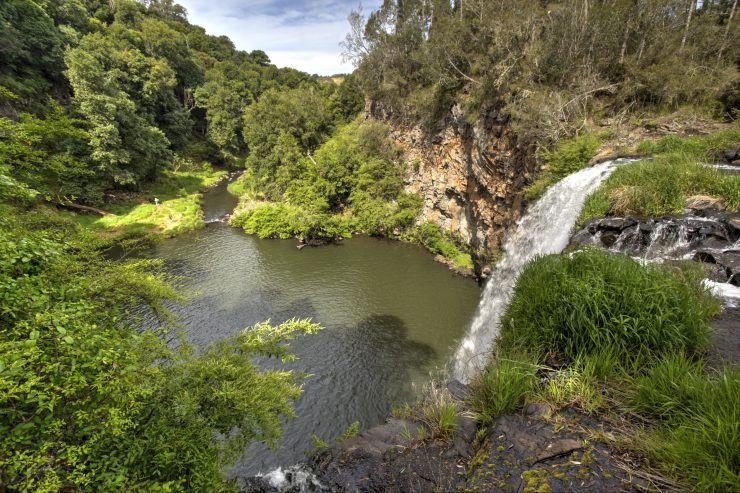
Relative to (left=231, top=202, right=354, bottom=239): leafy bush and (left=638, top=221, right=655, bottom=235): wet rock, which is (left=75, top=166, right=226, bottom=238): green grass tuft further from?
(left=638, top=221, right=655, bottom=235): wet rock

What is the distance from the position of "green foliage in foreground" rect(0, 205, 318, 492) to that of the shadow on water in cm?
493

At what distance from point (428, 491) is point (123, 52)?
5648cm

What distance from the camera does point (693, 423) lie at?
344 cm

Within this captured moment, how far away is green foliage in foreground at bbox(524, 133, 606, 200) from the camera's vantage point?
628 inches

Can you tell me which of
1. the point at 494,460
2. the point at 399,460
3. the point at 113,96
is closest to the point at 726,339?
the point at 494,460

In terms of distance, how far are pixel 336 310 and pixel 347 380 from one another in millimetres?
5764

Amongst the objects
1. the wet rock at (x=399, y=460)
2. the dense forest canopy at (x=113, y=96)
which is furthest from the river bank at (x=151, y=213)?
the wet rock at (x=399, y=460)

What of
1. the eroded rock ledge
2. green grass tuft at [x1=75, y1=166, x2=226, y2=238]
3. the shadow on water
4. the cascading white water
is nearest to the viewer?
the eroded rock ledge

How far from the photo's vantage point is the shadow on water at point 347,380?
1167 centimetres

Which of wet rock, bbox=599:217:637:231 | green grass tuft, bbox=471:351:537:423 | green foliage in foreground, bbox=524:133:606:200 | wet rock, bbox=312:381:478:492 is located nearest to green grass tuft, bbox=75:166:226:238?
wet rock, bbox=312:381:478:492

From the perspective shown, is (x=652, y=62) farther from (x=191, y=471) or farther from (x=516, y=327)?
(x=191, y=471)

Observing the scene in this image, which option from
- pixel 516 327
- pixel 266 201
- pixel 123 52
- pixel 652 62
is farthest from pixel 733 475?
pixel 123 52

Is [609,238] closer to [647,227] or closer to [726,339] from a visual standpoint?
[647,227]

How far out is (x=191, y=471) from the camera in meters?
4.95
